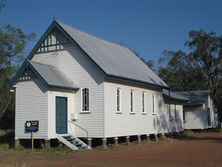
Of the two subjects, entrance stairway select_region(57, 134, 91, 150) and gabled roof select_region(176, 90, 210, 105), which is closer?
entrance stairway select_region(57, 134, 91, 150)

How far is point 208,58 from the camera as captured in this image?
60.5m

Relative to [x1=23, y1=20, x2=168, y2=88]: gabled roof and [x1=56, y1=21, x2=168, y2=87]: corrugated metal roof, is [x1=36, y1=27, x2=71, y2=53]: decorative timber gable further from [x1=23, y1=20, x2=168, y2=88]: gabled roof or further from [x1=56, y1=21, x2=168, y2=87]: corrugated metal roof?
[x1=56, y1=21, x2=168, y2=87]: corrugated metal roof

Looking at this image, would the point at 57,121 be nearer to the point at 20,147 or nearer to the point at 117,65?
the point at 20,147

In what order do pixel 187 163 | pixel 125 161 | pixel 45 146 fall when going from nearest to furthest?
pixel 187 163, pixel 125 161, pixel 45 146

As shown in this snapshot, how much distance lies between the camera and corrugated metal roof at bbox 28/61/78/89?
1065 inches

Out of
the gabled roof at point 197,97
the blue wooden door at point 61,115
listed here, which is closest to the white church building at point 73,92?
the blue wooden door at point 61,115

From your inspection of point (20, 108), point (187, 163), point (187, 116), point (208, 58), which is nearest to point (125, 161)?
point (187, 163)

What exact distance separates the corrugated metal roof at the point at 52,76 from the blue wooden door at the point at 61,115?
3.23 ft

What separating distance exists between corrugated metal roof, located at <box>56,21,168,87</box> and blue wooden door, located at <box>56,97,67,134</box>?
3.45 meters

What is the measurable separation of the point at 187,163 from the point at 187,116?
36858mm

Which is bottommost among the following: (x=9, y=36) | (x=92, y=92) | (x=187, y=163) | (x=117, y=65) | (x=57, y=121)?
(x=187, y=163)

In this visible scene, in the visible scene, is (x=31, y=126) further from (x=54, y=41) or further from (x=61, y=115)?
(x=54, y=41)

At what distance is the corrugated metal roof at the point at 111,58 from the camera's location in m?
29.2

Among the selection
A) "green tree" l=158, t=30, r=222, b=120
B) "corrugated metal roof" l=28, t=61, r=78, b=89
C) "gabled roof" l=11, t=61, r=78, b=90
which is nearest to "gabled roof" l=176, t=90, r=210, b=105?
"green tree" l=158, t=30, r=222, b=120
